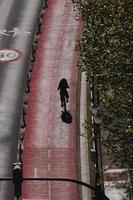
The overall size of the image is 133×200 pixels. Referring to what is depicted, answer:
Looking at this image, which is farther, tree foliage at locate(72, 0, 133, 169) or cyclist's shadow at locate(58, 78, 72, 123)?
cyclist's shadow at locate(58, 78, 72, 123)

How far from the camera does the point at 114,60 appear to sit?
3372cm

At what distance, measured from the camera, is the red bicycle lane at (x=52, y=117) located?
1492 inches

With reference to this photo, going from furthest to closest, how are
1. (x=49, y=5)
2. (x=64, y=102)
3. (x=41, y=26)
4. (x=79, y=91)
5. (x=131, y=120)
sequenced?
1. (x=49, y=5)
2. (x=41, y=26)
3. (x=79, y=91)
4. (x=64, y=102)
5. (x=131, y=120)

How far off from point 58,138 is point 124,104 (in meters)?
12.2

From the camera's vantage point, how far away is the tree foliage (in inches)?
1219

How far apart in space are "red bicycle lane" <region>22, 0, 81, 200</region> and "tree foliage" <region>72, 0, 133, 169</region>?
14.2 ft

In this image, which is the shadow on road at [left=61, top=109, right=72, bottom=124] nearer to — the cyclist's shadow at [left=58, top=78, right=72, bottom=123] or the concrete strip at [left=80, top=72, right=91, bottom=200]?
the cyclist's shadow at [left=58, top=78, right=72, bottom=123]

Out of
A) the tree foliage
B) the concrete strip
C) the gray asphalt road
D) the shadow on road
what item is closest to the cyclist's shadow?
the shadow on road

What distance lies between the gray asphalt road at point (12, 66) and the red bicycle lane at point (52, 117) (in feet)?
3.33

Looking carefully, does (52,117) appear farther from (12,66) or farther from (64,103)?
(12,66)

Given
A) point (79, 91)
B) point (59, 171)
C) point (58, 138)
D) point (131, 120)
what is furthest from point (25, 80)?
point (131, 120)

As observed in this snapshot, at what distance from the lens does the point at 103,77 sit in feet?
113

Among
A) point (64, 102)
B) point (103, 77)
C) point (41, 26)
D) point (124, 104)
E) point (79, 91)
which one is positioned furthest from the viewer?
point (41, 26)

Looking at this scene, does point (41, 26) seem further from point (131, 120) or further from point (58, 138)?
point (131, 120)
